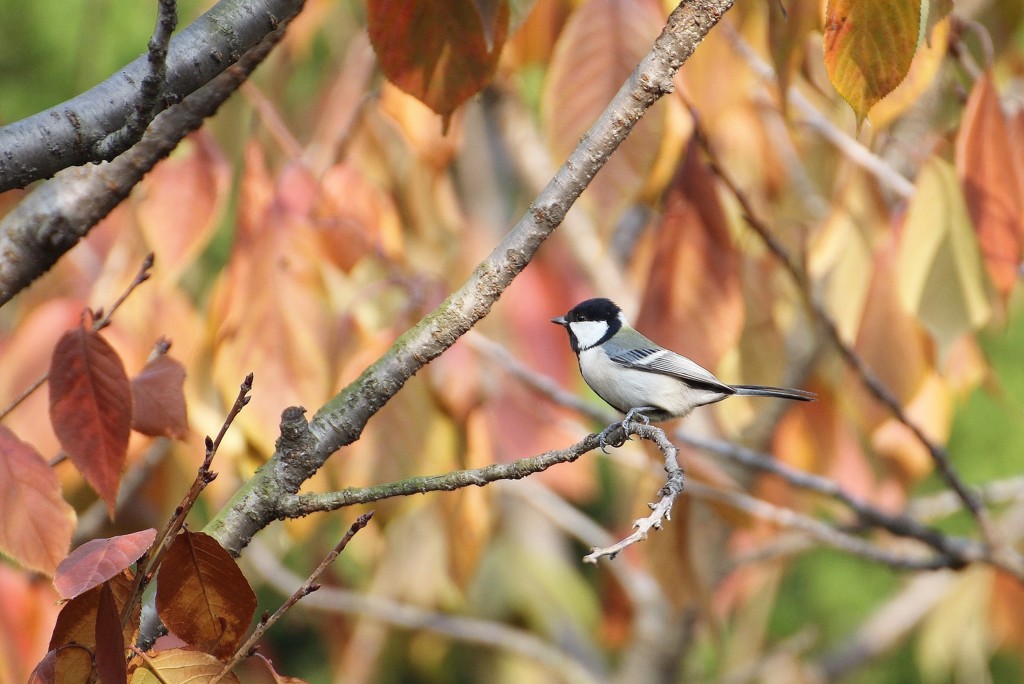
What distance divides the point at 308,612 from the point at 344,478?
2202mm

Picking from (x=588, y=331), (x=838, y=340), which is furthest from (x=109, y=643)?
(x=838, y=340)

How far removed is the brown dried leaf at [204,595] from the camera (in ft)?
3.07

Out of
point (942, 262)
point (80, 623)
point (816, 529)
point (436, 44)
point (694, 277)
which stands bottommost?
point (816, 529)

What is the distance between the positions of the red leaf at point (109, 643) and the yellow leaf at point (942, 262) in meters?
1.35

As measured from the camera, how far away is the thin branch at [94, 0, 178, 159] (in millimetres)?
977

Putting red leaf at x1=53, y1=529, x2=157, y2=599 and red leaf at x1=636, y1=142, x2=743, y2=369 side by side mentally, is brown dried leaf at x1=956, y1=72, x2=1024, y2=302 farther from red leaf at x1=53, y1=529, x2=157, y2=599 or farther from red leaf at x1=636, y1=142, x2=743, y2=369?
red leaf at x1=53, y1=529, x2=157, y2=599

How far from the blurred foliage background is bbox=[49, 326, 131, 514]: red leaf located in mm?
540

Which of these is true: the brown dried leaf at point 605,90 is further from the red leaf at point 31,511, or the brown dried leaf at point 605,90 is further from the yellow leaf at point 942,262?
the red leaf at point 31,511

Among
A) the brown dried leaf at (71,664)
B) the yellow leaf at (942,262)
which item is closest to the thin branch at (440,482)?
the brown dried leaf at (71,664)

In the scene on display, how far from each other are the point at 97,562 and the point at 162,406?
428mm

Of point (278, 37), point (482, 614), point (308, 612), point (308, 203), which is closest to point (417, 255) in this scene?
point (308, 203)

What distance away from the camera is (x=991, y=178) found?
1583 millimetres

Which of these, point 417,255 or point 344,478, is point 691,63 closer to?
point 344,478

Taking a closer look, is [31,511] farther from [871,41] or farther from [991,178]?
[991,178]
